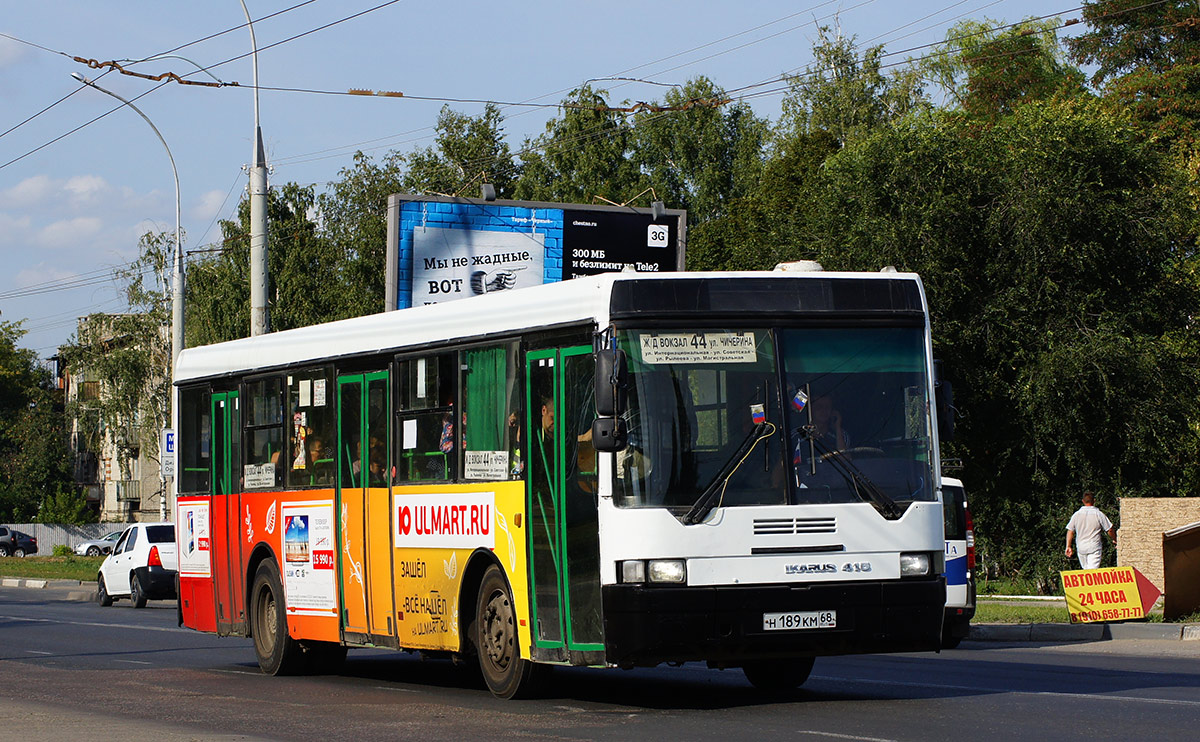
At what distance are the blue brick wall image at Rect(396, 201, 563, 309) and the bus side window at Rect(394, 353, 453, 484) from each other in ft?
53.9

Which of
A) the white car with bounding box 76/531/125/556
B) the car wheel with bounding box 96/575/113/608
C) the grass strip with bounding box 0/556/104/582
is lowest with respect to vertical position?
the car wheel with bounding box 96/575/113/608

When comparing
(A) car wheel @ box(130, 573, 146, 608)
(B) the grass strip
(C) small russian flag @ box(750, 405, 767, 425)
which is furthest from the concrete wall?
(B) the grass strip

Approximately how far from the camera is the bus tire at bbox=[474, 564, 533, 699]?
39.8ft

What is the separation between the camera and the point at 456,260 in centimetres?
3091

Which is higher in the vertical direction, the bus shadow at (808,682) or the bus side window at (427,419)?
the bus side window at (427,419)

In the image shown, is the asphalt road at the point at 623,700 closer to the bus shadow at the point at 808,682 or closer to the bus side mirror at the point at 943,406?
the bus shadow at the point at 808,682

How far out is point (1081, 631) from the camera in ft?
66.5

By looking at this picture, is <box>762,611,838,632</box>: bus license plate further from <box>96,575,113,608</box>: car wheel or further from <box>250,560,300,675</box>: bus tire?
<box>96,575,113,608</box>: car wheel

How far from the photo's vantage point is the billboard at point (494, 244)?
30578mm

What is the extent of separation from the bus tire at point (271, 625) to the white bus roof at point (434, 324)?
6.65 feet

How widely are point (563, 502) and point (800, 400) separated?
1.75 m

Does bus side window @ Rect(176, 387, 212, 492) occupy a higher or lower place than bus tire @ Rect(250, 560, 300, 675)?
higher

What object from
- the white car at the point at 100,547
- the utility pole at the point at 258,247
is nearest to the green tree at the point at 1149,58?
the utility pole at the point at 258,247

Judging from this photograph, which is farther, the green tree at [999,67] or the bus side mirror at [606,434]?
the green tree at [999,67]
